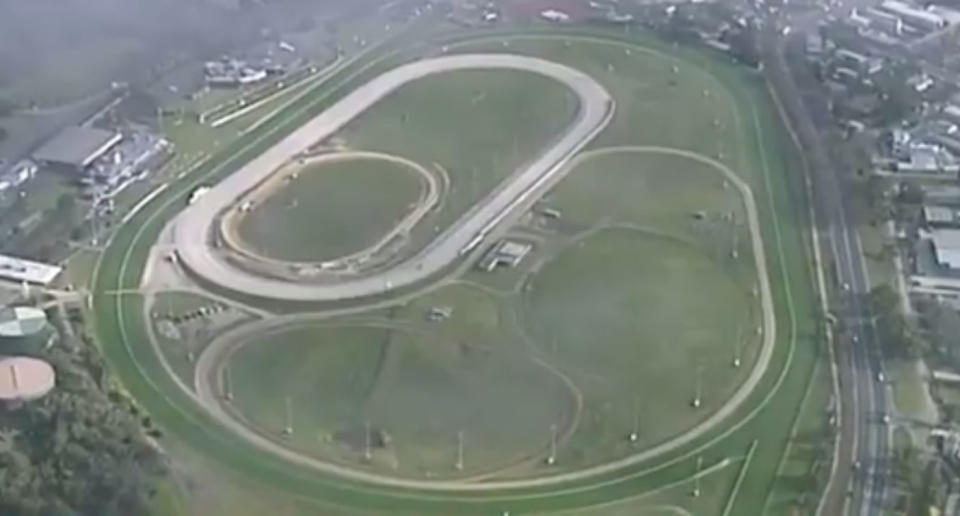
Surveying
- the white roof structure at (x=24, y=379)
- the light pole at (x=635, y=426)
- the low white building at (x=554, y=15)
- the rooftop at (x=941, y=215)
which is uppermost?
the low white building at (x=554, y=15)

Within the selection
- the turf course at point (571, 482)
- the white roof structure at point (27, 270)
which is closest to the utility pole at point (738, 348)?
the turf course at point (571, 482)

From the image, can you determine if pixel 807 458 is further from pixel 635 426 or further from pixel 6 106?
pixel 6 106

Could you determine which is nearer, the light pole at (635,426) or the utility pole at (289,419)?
the light pole at (635,426)

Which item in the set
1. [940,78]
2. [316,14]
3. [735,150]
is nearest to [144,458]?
[735,150]

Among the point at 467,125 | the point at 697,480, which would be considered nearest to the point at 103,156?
the point at 467,125

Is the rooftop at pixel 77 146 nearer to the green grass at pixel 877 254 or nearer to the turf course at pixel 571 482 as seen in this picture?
the turf course at pixel 571 482

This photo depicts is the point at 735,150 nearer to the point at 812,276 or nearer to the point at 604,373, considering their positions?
the point at 812,276
